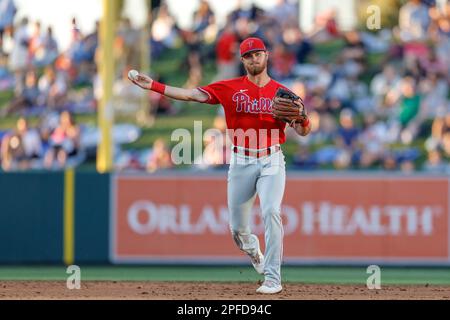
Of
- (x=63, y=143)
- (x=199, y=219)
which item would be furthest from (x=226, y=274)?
(x=63, y=143)

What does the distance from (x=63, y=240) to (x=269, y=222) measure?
17.9ft

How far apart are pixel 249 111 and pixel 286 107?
0.40m

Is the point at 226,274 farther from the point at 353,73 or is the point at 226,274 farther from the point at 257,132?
the point at 353,73

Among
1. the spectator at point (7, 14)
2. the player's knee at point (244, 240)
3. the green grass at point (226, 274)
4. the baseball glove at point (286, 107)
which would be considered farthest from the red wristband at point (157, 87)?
the spectator at point (7, 14)

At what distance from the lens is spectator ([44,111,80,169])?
56.0 ft

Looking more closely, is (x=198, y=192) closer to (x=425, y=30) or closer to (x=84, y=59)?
(x=84, y=59)

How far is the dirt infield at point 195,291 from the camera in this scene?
405 inches

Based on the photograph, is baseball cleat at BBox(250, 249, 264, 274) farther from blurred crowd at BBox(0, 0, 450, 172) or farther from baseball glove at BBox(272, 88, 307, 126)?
blurred crowd at BBox(0, 0, 450, 172)

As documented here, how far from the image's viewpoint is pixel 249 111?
1025 cm

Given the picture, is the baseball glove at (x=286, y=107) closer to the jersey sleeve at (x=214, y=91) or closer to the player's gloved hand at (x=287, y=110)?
the player's gloved hand at (x=287, y=110)

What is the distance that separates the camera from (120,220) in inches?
594

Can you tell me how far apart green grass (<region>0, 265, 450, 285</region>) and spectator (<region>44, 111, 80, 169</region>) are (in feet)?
8.98

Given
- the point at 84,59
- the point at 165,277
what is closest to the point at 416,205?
the point at 165,277

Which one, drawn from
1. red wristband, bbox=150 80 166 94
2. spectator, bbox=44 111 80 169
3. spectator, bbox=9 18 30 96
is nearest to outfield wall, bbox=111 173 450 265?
spectator, bbox=44 111 80 169
